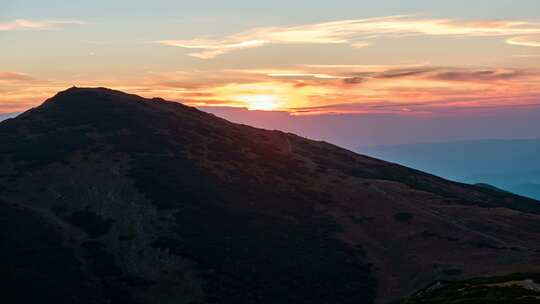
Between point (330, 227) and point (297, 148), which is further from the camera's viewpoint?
point (297, 148)

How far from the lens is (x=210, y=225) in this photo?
315ft

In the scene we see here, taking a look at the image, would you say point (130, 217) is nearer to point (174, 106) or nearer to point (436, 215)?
point (436, 215)

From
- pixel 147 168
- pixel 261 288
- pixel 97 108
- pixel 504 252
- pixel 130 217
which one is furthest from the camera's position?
pixel 97 108

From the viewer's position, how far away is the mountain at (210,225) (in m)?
77.4

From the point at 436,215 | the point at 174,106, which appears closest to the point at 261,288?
the point at 436,215

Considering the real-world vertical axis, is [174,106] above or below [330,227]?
above

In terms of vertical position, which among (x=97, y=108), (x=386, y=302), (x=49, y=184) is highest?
(x=97, y=108)

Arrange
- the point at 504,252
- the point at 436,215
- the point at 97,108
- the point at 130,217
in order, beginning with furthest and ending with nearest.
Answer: the point at 97,108 → the point at 436,215 → the point at 130,217 → the point at 504,252

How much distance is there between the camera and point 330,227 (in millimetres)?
100375

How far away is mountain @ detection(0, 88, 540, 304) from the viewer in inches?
3049

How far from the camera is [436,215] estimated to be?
106 m

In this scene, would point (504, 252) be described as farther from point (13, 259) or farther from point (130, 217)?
point (13, 259)

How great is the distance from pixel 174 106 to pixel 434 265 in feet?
350

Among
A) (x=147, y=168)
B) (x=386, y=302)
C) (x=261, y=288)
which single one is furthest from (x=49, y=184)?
(x=386, y=302)
